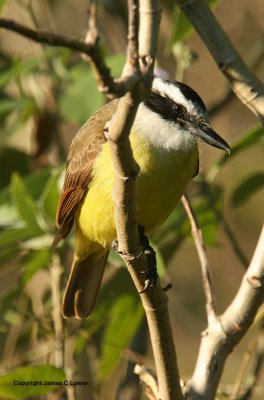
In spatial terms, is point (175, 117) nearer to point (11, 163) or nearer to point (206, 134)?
point (206, 134)

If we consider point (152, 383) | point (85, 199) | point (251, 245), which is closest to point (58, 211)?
point (85, 199)

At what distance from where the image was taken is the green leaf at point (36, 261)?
10.4 ft

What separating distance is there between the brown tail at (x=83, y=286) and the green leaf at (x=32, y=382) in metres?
0.51

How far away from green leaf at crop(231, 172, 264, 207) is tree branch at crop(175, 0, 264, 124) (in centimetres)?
Answer: 104

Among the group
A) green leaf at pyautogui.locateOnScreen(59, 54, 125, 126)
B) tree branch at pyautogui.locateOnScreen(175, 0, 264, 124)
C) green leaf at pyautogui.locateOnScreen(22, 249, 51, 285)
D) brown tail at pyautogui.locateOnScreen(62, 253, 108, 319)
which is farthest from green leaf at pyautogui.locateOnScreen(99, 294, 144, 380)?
tree branch at pyautogui.locateOnScreen(175, 0, 264, 124)

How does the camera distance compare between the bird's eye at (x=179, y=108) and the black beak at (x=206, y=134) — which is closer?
the black beak at (x=206, y=134)

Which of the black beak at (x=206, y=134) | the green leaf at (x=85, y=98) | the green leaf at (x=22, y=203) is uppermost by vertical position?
the green leaf at (x=85, y=98)

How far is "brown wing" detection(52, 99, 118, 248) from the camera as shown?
10.4 ft

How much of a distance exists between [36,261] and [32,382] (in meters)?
0.53

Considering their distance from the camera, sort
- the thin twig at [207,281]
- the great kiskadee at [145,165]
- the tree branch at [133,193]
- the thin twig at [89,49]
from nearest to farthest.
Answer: the thin twig at [89,49], the tree branch at [133,193], the thin twig at [207,281], the great kiskadee at [145,165]

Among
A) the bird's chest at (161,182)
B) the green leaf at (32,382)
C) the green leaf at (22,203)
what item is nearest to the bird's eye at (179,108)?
the bird's chest at (161,182)

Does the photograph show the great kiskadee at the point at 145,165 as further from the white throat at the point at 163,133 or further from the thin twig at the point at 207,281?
the thin twig at the point at 207,281

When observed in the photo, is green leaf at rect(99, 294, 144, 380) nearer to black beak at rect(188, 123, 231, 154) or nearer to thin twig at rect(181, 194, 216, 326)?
thin twig at rect(181, 194, 216, 326)

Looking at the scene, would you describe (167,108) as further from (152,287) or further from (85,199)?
(152,287)
